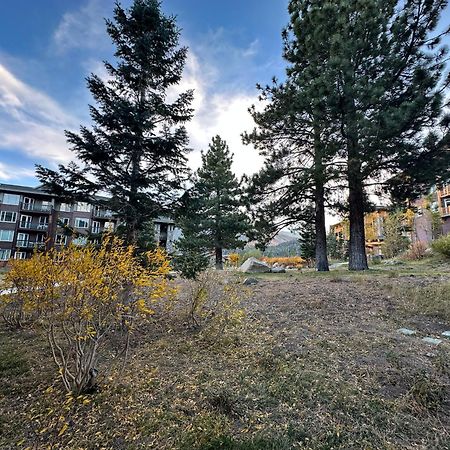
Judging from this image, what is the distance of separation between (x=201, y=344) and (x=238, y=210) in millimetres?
13736

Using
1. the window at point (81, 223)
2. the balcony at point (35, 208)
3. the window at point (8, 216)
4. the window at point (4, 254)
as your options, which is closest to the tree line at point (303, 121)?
the window at point (81, 223)

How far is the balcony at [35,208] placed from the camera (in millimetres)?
29797

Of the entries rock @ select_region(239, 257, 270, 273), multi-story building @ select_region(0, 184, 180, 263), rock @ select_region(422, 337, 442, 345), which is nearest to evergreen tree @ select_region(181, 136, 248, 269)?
rock @ select_region(239, 257, 270, 273)

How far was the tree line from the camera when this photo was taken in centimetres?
590

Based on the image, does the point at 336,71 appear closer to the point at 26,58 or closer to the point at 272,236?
the point at 272,236

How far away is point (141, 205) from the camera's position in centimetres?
590

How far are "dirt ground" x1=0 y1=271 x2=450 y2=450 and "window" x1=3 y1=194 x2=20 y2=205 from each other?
104ft

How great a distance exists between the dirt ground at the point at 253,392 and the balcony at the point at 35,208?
3096 centimetres

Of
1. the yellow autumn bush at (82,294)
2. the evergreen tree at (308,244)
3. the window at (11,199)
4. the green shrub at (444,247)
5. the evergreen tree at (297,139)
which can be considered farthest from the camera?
the window at (11,199)

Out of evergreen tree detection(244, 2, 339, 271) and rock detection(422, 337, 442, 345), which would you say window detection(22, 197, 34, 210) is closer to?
evergreen tree detection(244, 2, 339, 271)

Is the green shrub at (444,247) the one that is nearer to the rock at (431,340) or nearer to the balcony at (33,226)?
the rock at (431,340)

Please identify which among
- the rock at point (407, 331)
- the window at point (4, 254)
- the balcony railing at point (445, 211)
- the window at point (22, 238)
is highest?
the balcony railing at point (445, 211)

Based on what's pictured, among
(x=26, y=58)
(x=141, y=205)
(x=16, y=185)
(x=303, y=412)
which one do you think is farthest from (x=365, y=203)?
(x=16, y=185)

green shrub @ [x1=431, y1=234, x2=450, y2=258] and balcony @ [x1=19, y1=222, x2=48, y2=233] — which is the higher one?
balcony @ [x1=19, y1=222, x2=48, y2=233]
